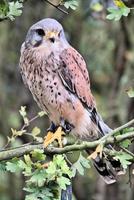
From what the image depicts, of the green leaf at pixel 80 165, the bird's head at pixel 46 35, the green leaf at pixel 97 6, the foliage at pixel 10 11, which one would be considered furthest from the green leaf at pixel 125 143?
the green leaf at pixel 97 6

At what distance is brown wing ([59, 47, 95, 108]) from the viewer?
3902 mm

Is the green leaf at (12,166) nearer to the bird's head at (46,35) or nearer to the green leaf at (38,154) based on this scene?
the green leaf at (38,154)

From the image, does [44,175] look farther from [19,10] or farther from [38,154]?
[19,10]

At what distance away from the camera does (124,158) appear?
Result: 2.81 metres

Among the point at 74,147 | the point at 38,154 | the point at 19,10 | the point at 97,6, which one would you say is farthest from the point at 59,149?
the point at 97,6

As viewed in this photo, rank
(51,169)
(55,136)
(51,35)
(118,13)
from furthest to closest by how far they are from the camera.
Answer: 1. (51,35)
2. (55,136)
3. (118,13)
4. (51,169)

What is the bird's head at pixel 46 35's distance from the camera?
12.1 feet

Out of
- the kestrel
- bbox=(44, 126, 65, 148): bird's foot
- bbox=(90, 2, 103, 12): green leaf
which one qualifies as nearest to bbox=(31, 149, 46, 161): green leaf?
bbox=(44, 126, 65, 148): bird's foot

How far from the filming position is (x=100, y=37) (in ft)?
20.5

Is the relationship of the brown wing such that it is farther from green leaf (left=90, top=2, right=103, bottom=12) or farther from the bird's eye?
green leaf (left=90, top=2, right=103, bottom=12)

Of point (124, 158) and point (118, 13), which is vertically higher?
point (118, 13)

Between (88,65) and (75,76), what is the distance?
2012 mm

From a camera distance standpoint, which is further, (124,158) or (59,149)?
(59,149)

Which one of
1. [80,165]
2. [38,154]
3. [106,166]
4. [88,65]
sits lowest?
[106,166]
